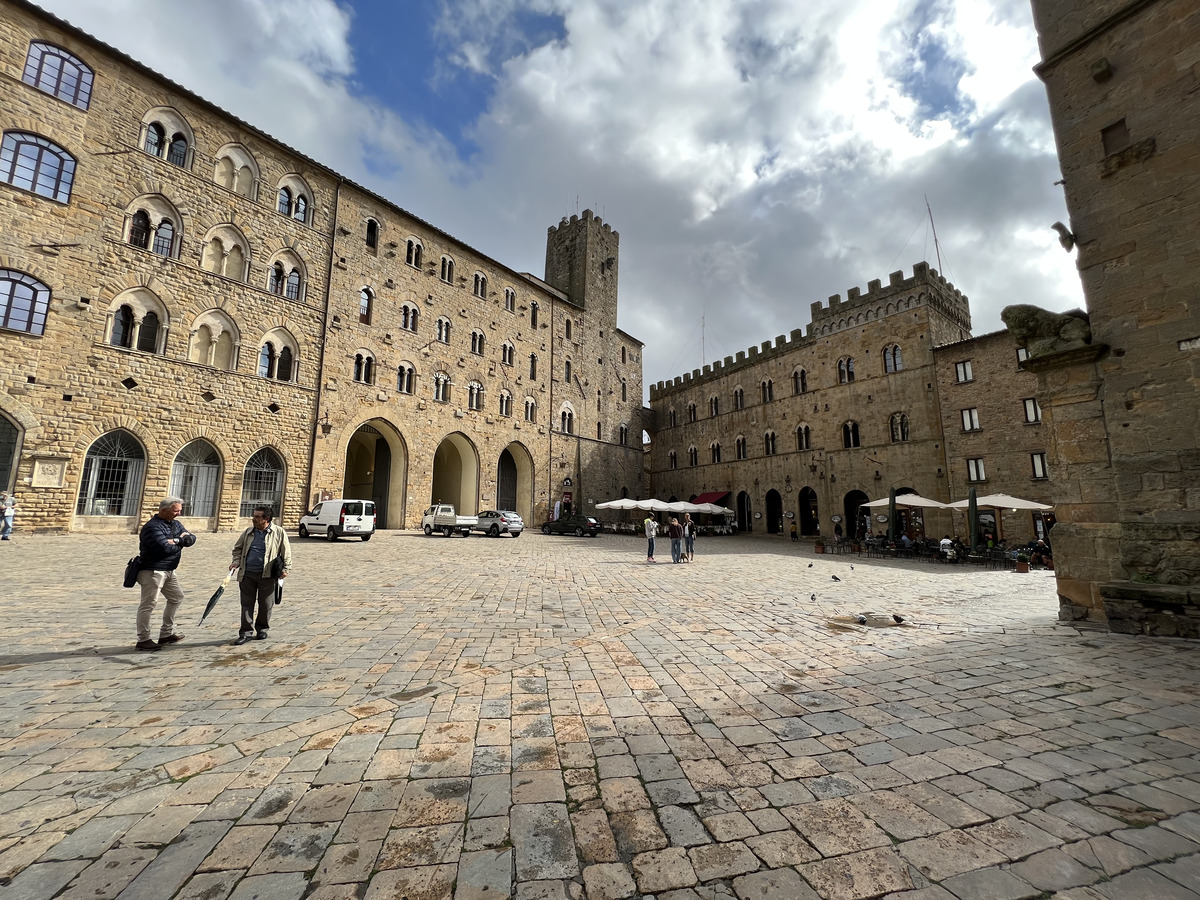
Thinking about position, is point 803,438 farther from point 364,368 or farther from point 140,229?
point 140,229

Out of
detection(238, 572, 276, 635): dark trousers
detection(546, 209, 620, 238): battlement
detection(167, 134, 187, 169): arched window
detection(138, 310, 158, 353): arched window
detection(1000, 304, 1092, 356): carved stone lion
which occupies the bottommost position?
detection(238, 572, 276, 635): dark trousers

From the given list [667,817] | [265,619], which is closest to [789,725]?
[667,817]

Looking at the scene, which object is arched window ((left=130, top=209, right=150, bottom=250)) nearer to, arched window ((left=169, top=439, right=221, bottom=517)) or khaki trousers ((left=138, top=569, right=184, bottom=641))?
arched window ((left=169, top=439, right=221, bottom=517))

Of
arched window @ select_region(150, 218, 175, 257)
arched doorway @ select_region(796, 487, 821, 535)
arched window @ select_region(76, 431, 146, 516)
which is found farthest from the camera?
arched doorway @ select_region(796, 487, 821, 535)

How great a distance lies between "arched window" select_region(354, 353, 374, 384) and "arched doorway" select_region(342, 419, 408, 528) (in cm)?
204

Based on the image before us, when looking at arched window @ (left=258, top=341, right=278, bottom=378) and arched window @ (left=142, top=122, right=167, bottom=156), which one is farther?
arched window @ (left=258, top=341, right=278, bottom=378)

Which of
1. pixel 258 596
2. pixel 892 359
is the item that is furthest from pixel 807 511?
pixel 258 596

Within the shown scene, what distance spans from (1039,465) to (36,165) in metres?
37.3

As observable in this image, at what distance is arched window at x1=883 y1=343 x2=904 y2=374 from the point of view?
82.0 ft

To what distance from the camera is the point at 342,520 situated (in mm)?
18219

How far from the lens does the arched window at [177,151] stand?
727 inches

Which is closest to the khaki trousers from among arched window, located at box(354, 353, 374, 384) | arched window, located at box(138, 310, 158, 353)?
arched window, located at box(138, 310, 158, 353)

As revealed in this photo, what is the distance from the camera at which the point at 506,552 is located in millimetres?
16203

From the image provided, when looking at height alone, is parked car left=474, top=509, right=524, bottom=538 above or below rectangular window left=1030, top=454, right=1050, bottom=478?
below
